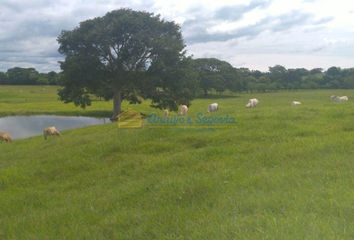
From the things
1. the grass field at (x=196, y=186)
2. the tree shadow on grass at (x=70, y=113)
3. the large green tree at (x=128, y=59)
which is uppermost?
the large green tree at (x=128, y=59)

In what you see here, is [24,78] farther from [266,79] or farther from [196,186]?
[196,186]

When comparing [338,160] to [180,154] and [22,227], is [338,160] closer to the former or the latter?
[180,154]

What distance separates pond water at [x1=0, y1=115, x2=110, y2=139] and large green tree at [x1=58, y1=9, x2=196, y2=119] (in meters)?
3.04

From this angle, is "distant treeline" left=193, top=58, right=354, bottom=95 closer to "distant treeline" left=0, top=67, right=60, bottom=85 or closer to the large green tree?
the large green tree

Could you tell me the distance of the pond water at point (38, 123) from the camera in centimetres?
3759

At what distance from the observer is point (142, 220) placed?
23.1 ft

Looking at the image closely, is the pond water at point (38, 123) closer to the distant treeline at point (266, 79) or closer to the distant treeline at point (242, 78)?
the distant treeline at point (242, 78)

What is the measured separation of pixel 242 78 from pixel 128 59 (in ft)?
195

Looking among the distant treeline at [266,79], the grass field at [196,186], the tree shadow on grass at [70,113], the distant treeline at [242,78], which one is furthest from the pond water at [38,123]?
the distant treeline at [266,79]

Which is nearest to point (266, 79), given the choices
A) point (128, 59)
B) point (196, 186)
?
point (128, 59)

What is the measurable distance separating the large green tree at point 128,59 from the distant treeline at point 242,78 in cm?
3155

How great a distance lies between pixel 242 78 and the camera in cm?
9625

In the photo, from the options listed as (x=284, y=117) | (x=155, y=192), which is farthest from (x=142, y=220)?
(x=284, y=117)

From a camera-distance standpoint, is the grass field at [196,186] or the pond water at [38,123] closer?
the grass field at [196,186]
